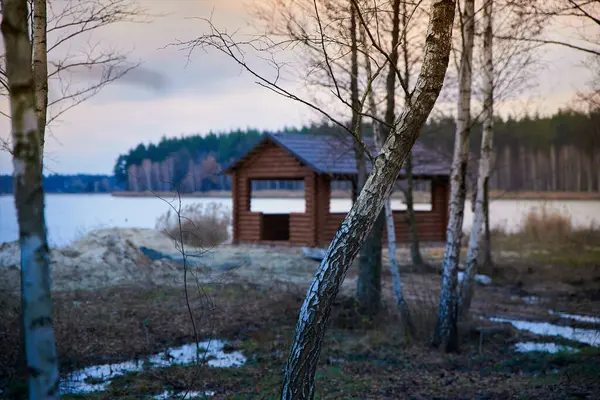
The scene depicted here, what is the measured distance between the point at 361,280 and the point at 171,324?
3.16 meters

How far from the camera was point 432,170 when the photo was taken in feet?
80.6

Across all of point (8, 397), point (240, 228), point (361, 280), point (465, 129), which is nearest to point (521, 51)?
point (465, 129)

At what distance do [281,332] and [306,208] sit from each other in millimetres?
12921

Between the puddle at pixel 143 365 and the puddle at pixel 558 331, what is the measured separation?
15.4 ft

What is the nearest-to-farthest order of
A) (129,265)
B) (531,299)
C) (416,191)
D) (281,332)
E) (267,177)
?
(281,332) → (531,299) → (129,265) → (267,177) → (416,191)

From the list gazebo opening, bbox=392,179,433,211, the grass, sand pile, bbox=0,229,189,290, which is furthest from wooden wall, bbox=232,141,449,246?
Result: the grass

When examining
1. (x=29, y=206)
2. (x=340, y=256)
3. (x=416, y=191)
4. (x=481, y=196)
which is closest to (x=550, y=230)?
(x=481, y=196)

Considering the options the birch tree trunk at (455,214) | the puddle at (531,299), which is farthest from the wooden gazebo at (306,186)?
the birch tree trunk at (455,214)

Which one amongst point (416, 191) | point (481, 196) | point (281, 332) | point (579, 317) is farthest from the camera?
point (416, 191)

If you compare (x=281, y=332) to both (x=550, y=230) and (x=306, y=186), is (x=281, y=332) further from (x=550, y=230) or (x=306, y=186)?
(x=550, y=230)

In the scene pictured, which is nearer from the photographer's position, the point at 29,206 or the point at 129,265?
the point at 29,206

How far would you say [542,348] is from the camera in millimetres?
9320

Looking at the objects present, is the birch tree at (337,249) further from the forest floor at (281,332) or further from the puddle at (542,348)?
the puddle at (542,348)

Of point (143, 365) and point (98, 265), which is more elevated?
point (98, 265)
